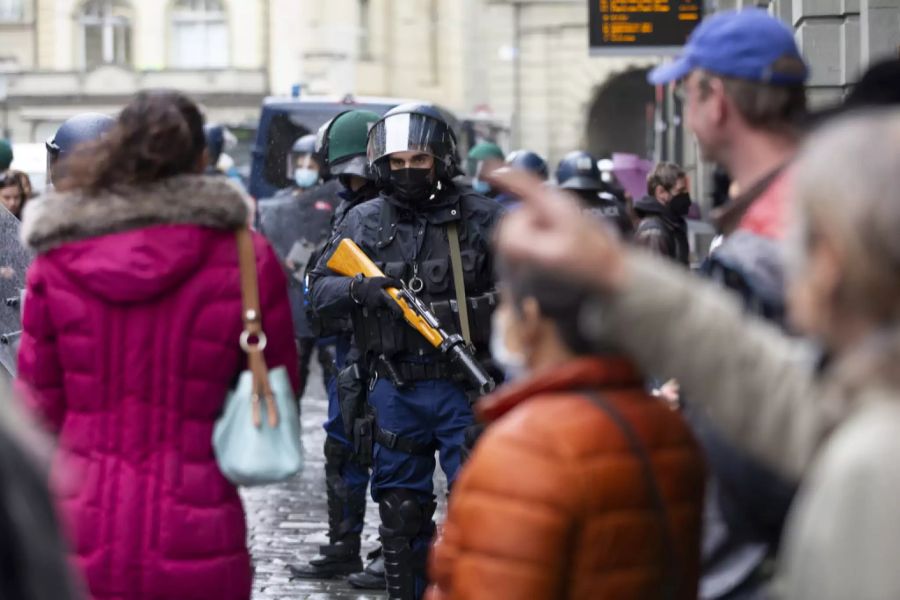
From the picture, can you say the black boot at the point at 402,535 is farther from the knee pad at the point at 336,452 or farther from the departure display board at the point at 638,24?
the departure display board at the point at 638,24

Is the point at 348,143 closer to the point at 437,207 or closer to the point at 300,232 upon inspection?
the point at 437,207

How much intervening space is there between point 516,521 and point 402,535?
379 centimetres

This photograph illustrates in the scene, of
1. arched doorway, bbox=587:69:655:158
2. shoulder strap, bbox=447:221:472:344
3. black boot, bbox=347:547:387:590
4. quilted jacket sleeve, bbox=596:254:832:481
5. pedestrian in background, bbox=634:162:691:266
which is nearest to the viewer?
quilted jacket sleeve, bbox=596:254:832:481

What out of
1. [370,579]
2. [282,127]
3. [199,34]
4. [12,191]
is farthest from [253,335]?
[199,34]

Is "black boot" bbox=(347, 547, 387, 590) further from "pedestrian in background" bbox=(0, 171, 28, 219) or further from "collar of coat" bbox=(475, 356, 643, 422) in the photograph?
"collar of coat" bbox=(475, 356, 643, 422)

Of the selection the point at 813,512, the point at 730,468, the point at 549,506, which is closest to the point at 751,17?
the point at 730,468

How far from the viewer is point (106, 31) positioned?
5591 centimetres

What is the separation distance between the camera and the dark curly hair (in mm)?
4043

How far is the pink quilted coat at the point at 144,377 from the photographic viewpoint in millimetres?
3943

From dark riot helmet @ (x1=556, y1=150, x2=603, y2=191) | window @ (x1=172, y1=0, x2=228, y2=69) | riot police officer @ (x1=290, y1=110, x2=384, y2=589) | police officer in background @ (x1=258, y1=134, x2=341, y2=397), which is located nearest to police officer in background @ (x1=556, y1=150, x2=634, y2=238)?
dark riot helmet @ (x1=556, y1=150, x2=603, y2=191)

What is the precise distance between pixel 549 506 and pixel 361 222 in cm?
409

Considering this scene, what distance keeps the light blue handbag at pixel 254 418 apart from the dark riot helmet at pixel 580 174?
238 inches

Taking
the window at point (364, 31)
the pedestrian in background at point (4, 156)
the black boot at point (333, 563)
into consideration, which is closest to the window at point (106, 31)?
the window at point (364, 31)

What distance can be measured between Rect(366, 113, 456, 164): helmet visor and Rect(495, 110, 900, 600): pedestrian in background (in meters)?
4.08
